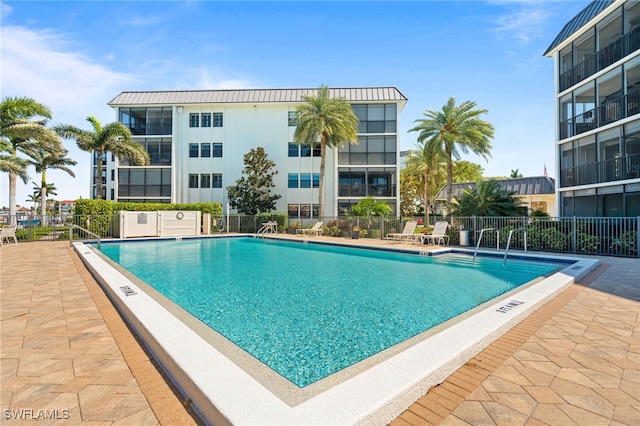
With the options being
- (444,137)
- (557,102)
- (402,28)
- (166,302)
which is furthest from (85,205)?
(557,102)

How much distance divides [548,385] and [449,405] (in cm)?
93

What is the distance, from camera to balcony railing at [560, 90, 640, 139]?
14.5 m

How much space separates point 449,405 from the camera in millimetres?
2391

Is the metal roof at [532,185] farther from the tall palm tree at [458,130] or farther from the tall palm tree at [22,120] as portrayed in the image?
the tall palm tree at [22,120]

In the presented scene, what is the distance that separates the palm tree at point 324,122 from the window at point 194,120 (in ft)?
32.4

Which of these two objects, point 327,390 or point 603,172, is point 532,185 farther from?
point 327,390

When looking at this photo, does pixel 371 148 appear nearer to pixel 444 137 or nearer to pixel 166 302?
pixel 444 137

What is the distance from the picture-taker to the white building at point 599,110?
47.6 feet

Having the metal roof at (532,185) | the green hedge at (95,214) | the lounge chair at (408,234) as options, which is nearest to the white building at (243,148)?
the metal roof at (532,185)

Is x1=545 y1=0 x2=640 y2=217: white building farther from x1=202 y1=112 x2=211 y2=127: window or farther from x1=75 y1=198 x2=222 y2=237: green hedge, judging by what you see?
x1=75 y1=198 x2=222 y2=237: green hedge

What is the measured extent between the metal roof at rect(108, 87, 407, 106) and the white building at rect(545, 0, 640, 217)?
11736mm

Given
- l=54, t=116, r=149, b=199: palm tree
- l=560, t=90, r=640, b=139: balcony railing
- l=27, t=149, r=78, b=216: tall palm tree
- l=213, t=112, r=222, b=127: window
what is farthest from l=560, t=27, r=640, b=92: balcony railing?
l=27, t=149, r=78, b=216: tall palm tree

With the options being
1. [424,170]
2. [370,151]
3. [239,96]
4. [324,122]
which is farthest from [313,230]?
[424,170]

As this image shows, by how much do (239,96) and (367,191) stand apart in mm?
13577
